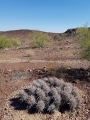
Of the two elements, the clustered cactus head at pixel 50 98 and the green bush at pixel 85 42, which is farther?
the green bush at pixel 85 42

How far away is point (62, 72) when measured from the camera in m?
12.5

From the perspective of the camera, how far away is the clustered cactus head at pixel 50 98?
8531 mm

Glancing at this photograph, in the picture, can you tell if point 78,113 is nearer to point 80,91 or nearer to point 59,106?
point 59,106

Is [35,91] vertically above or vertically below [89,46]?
below

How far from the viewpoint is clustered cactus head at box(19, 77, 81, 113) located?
8.53 meters

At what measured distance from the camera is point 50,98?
349 inches

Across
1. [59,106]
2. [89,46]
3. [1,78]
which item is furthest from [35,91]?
[89,46]

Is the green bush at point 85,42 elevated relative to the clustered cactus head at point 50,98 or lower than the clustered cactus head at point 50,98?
elevated

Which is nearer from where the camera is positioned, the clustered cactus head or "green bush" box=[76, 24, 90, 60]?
the clustered cactus head

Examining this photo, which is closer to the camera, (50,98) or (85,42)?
(50,98)

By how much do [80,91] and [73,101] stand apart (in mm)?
1402

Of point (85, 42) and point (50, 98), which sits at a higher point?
point (85, 42)

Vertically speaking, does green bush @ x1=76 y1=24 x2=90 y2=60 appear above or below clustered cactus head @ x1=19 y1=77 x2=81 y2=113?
above

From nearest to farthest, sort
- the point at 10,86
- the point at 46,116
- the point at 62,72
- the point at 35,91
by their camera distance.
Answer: the point at 46,116
the point at 35,91
the point at 10,86
the point at 62,72
